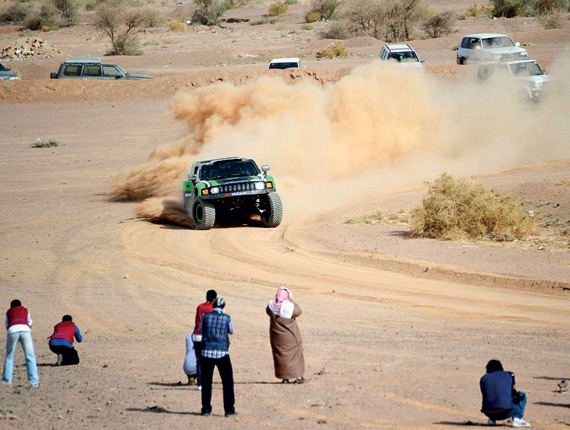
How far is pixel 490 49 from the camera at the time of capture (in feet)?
143

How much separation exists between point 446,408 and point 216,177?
13877mm

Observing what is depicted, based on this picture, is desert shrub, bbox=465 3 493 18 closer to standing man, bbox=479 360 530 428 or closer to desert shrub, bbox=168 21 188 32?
desert shrub, bbox=168 21 188 32

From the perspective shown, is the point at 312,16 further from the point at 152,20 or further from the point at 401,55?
the point at 401,55

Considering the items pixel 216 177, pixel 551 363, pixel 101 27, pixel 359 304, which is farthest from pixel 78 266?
pixel 101 27

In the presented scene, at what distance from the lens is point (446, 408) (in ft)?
35.8

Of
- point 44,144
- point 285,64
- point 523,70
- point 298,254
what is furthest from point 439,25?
point 298,254

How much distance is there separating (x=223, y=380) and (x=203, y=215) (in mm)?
12939

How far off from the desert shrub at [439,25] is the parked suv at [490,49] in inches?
854

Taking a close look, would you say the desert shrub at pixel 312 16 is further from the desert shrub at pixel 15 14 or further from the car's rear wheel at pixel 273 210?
the car's rear wheel at pixel 273 210

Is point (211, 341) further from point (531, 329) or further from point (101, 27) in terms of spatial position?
point (101, 27)

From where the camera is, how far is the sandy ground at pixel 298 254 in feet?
38.6

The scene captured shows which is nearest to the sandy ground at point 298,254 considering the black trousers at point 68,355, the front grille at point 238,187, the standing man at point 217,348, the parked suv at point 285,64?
the black trousers at point 68,355

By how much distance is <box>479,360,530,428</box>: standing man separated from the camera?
995cm

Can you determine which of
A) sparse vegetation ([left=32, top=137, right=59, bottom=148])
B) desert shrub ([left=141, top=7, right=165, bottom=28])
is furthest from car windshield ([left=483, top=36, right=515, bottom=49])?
desert shrub ([left=141, top=7, right=165, bottom=28])
